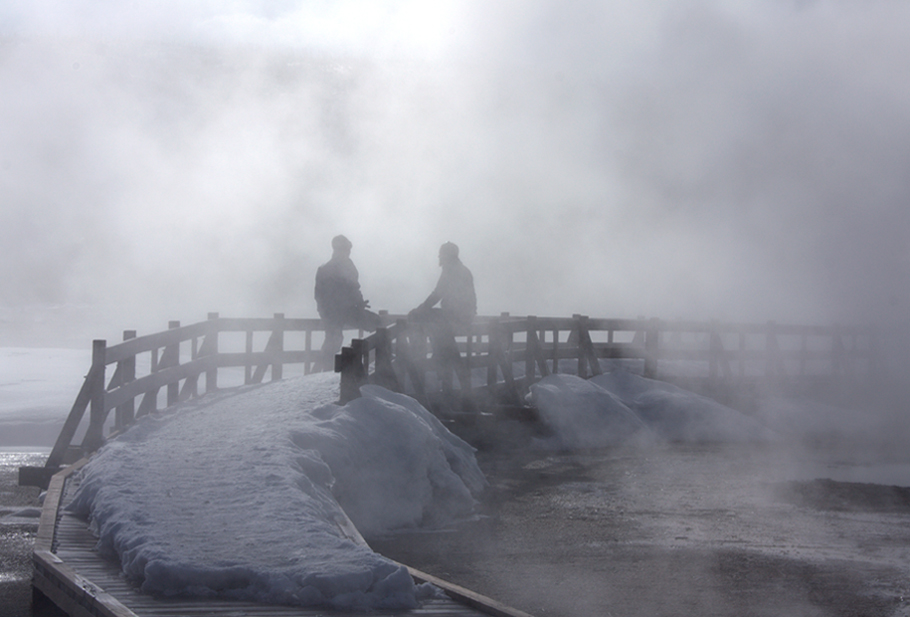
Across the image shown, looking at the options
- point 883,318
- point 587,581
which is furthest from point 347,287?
point 883,318

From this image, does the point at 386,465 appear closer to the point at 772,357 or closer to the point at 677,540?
the point at 677,540

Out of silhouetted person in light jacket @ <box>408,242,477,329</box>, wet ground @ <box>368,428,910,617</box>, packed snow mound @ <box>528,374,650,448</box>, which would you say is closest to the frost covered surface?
packed snow mound @ <box>528,374,650,448</box>

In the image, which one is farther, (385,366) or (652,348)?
(652,348)

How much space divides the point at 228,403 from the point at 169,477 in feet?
9.02

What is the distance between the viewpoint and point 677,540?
22.0 ft

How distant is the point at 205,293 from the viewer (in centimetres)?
6012

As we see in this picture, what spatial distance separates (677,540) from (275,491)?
3.08 metres

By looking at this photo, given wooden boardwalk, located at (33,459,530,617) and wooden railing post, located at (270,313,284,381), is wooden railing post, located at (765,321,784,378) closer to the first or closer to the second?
wooden railing post, located at (270,313,284,381)

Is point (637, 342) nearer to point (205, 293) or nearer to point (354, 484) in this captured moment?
point (354, 484)

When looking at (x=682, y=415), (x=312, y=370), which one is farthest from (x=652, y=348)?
(x=312, y=370)

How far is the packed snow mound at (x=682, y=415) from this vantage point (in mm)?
11922

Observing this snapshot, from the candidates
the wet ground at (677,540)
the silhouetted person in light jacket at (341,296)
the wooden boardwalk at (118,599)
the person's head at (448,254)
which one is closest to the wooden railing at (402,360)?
the silhouetted person in light jacket at (341,296)

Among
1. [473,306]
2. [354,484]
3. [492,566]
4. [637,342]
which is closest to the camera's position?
[492,566]

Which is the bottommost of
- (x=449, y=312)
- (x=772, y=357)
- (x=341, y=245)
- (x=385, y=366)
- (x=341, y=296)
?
(x=772, y=357)
